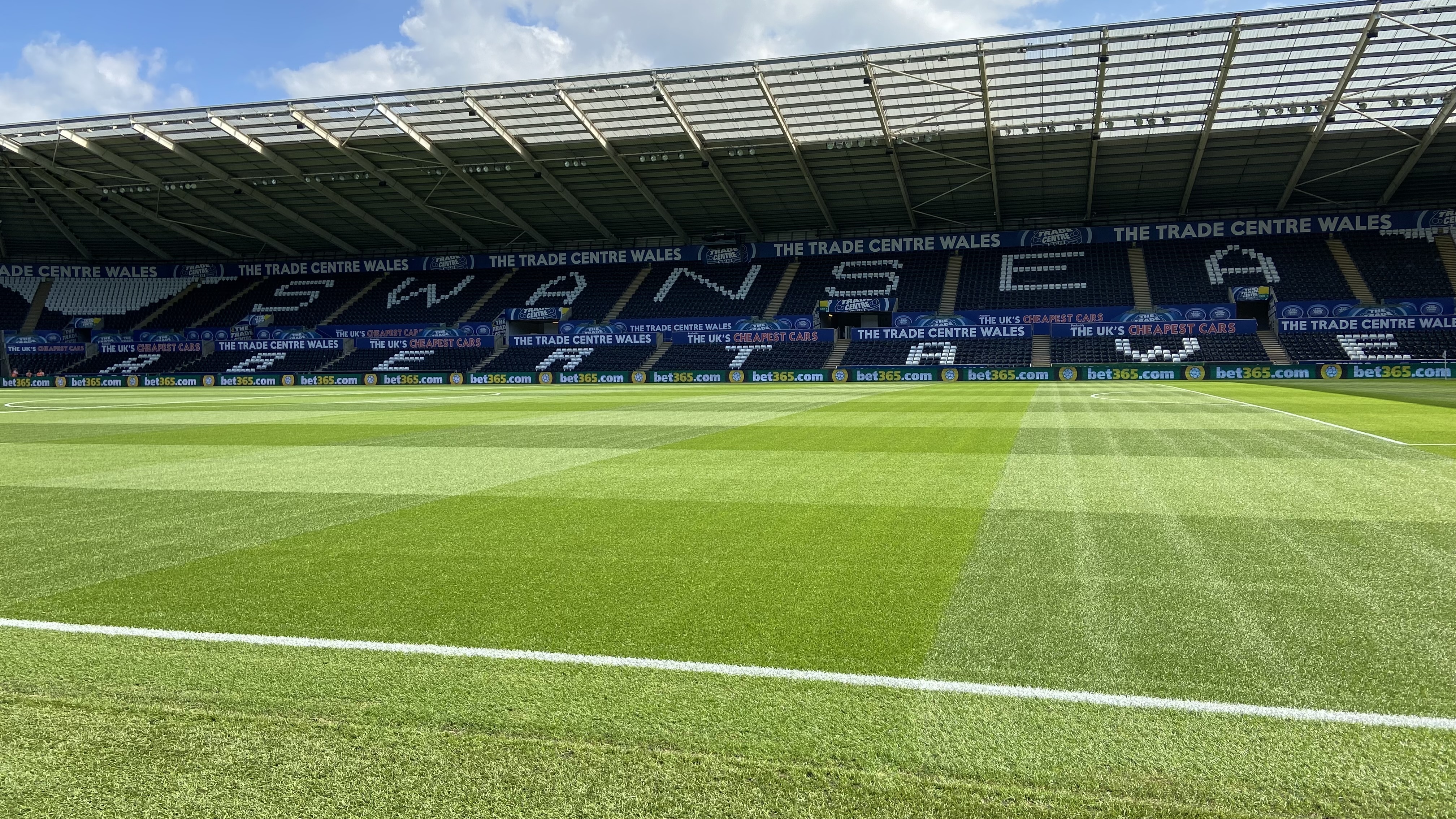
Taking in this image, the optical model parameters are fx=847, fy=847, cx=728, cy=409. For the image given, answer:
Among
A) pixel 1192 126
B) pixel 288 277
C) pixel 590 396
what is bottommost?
pixel 590 396

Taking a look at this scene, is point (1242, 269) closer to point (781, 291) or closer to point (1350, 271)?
point (1350, 271)

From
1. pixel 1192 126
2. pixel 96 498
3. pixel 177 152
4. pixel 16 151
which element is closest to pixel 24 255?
pixel 16 151

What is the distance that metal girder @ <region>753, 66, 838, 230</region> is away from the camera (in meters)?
38.4

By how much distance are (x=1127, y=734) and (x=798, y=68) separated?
3706 cm

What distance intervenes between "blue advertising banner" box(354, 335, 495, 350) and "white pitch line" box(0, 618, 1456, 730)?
5475cm

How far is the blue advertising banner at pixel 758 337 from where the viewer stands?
175 ft

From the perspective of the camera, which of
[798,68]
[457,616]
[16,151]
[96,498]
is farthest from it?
[16,151]

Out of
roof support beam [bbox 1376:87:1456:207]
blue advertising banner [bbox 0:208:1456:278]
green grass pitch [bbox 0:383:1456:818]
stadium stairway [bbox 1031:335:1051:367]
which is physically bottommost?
green grass pitch [bbox 0:383:1456:818]

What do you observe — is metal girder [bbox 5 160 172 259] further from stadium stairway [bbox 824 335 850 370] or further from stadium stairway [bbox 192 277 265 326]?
stadium stairway [bbox 824 335 850 370]

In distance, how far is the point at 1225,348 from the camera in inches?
1781

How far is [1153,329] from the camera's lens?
47969mm

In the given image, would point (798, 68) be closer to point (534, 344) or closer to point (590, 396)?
point (590, 396)

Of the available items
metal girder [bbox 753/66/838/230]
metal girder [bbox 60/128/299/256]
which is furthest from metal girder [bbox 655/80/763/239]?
metal girder [bbox 60/128/299/256]

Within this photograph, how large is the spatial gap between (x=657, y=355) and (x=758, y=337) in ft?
21.4
